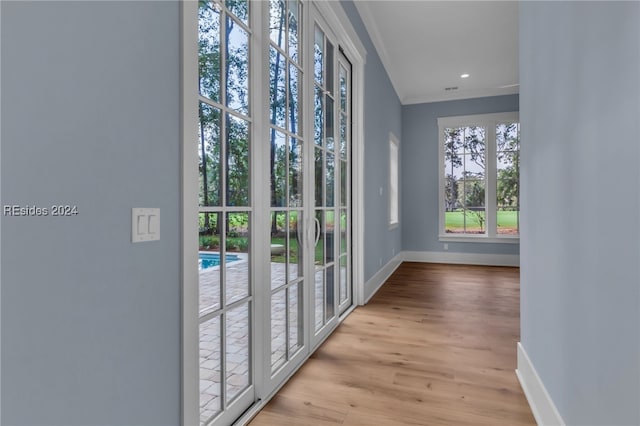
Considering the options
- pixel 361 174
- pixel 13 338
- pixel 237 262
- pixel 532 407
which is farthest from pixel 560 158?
pixel 361 174

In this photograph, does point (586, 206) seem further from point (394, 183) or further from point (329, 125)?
point (394, 183)

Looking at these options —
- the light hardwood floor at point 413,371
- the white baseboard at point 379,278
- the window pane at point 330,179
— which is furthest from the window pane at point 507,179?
the window pane at point 330,179

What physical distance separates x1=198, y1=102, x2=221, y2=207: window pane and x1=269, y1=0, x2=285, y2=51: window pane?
784 mm

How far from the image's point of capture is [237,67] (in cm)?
170

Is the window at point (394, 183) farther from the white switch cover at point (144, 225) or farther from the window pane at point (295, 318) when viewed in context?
the white switch cover at point (144, 225)

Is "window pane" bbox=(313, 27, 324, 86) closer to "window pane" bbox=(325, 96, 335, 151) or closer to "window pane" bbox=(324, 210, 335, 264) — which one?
"window pane" bbox=(325, 96, 335, 151)

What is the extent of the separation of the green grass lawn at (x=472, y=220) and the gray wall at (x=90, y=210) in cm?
613

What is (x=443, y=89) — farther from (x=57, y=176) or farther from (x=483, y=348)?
(x=57, y=176)

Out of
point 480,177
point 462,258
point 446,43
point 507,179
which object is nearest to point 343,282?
point 446,43

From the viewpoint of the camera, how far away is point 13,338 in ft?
2.56

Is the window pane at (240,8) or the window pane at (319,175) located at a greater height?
the window pane at (240,8)

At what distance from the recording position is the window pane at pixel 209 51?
1.43 metres

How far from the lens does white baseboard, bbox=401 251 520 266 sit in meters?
6.20

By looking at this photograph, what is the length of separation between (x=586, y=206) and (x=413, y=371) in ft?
4.98
